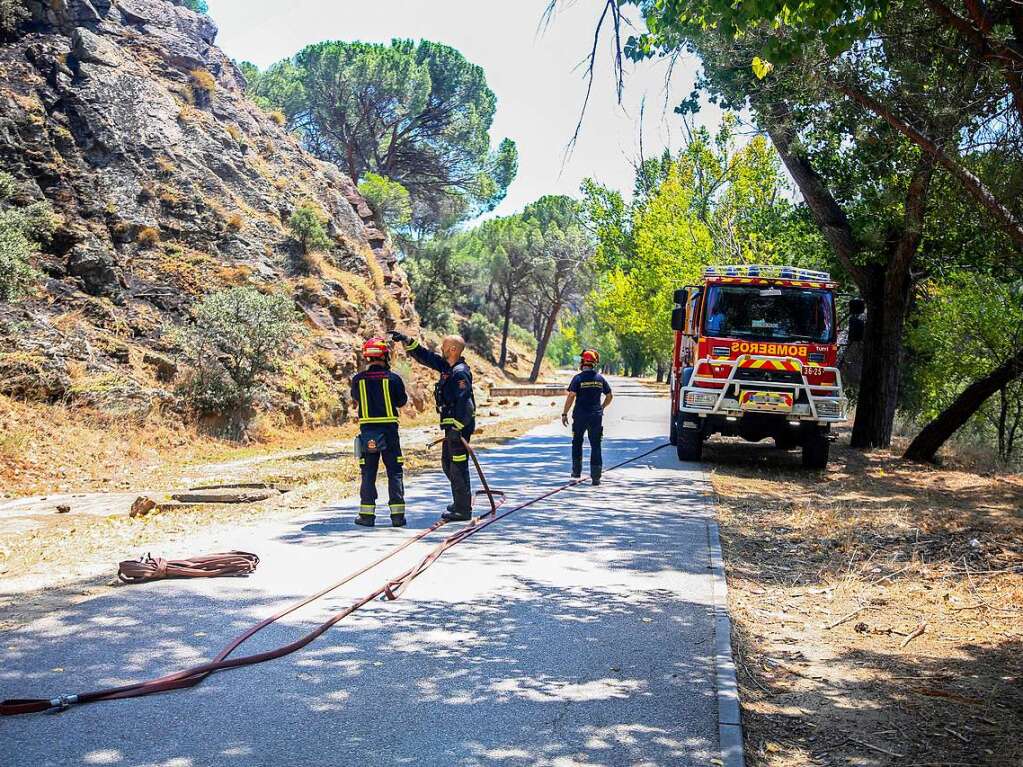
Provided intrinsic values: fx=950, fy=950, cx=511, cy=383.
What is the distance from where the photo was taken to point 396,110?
161 feet

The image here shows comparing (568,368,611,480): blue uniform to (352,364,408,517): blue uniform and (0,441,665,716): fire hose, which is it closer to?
(352,364,408,517): blue uniform

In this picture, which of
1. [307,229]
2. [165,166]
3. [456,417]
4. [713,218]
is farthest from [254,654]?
[713,218]

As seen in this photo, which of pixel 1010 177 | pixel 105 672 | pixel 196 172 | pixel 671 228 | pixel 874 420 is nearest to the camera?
pixel 105 672

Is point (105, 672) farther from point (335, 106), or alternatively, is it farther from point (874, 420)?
point (335, 106)

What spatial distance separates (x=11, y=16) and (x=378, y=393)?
70.1 feet

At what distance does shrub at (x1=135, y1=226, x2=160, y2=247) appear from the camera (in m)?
23.8

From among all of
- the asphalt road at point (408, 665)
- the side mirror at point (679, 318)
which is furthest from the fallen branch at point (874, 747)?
the side mirror at point (679, 318)

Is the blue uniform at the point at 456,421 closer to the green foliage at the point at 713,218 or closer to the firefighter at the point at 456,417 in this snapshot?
the firefighter at the point at 456,417

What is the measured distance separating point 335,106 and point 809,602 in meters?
46.9

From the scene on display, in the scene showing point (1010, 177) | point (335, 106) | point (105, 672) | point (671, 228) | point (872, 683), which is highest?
point (335, 106)

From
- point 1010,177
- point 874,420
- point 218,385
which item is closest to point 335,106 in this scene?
point 218,385

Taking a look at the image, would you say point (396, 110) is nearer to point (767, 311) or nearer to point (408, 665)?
point (767, 311)

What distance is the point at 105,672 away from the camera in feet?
16.2

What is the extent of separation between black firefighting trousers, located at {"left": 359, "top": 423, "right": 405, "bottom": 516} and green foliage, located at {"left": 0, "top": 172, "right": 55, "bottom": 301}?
32.8 ft
